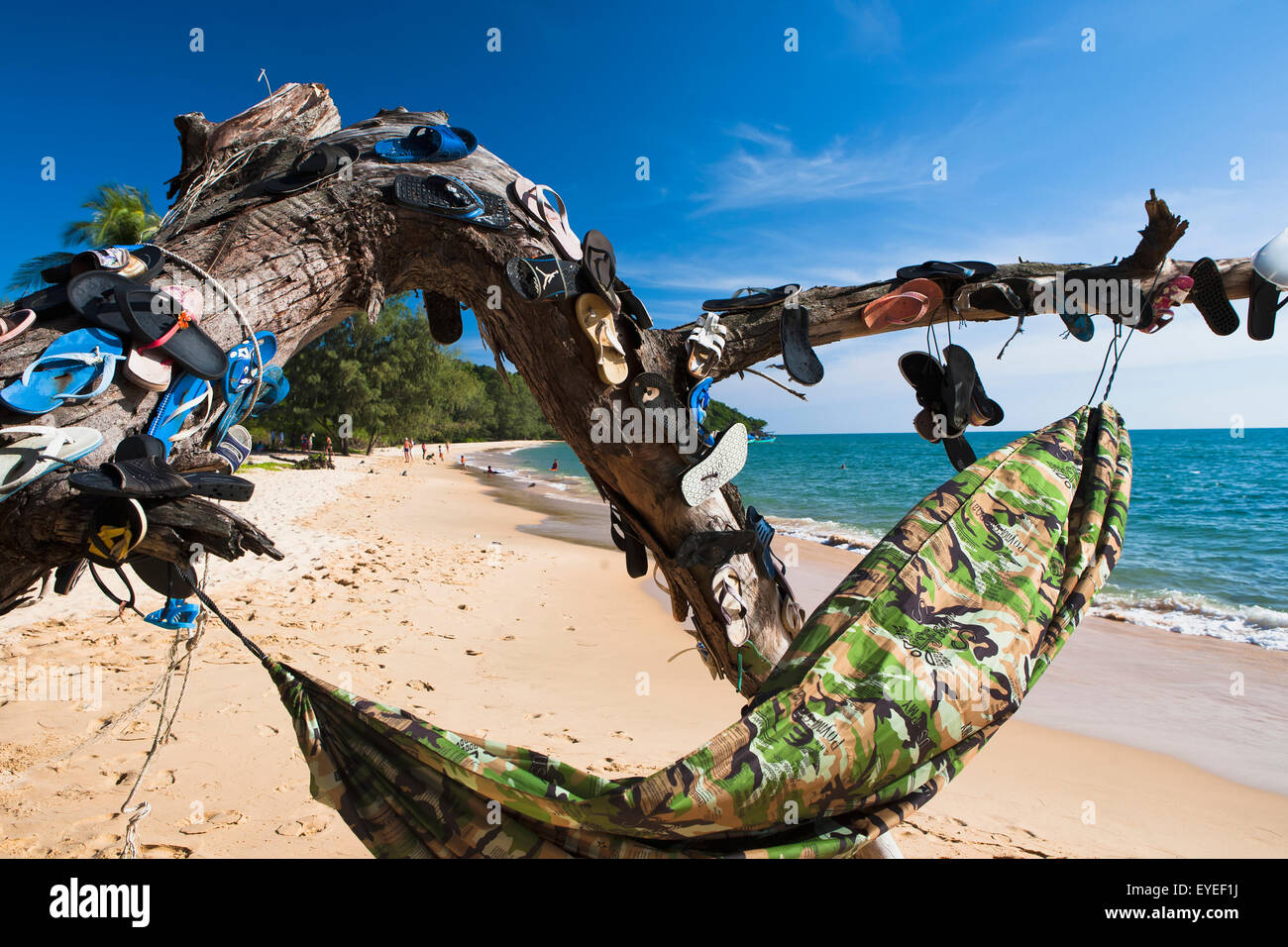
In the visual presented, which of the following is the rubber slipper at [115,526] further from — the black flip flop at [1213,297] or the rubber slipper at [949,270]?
the black flip flop at [1213,297]

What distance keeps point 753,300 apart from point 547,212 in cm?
61

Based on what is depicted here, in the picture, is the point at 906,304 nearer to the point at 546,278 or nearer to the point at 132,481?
the point at 546,278

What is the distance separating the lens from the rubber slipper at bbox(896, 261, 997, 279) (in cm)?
158

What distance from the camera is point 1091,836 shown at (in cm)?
384

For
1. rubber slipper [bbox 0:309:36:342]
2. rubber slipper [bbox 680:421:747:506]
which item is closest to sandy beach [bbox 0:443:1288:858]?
rubber slipper [bbox 680:421:747:506]

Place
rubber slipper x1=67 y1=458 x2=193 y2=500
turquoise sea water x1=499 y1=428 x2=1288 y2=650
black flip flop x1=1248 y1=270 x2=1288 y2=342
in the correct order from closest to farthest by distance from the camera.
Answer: rubber slipper x1=67 y1=458 x2=193 y2=500, black flip flop x1=1248 y1=270 x2=1288 y2=342, turquoise sea water x1=499 y1=428 x2=1288 y2=650

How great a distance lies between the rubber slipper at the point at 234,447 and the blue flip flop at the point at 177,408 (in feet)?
0.43

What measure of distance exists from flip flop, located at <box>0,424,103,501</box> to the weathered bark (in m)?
0.24

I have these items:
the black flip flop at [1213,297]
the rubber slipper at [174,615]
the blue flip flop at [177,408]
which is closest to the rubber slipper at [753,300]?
the black flip flop at [1213,297]

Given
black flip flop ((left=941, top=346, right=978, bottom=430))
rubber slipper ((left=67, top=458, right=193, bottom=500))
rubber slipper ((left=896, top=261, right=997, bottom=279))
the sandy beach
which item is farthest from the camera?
the sandy beach

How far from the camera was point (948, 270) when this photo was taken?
1.57 m

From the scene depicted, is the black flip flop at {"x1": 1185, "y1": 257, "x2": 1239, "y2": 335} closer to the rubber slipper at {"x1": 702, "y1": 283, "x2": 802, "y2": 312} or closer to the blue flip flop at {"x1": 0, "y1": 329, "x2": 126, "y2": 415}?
the rubber slipper at {"x1": 702, "y1": 283, "x2": 802, "y2": 312}

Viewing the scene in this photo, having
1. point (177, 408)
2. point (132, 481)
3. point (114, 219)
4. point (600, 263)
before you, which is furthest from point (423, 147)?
point (114, 219)
